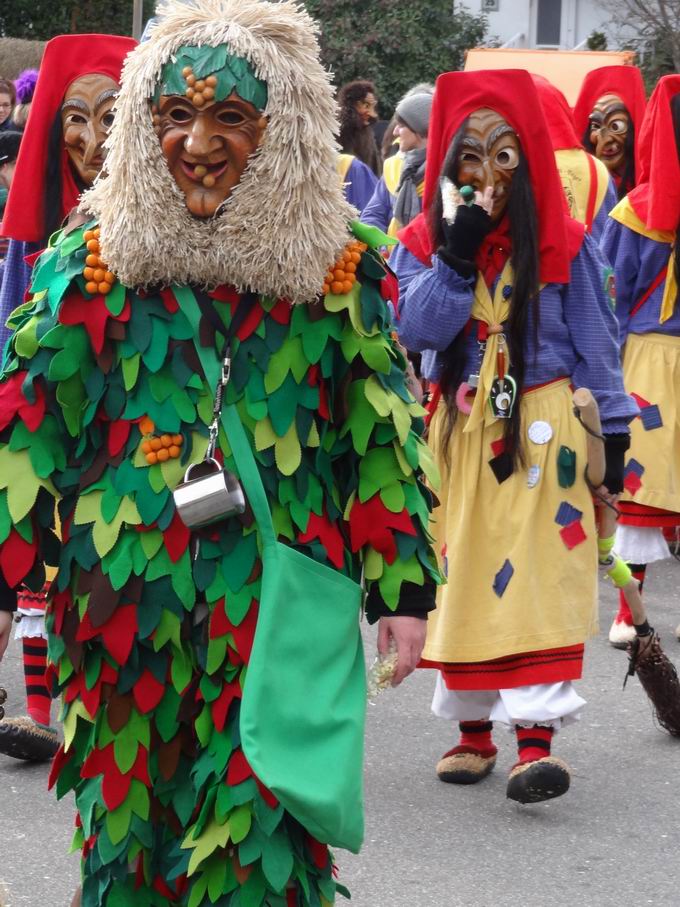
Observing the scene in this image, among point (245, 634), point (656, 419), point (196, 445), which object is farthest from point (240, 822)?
point (656, 419)

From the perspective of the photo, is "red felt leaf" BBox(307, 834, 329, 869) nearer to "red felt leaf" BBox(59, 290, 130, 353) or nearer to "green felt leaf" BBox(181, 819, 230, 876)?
"green felt leaf" BBox(181, 819, 230, 876)

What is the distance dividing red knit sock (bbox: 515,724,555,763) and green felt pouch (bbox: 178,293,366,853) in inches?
69.5

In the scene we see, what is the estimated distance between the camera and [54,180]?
4734mm

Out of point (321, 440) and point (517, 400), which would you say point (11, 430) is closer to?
point (321, 440)

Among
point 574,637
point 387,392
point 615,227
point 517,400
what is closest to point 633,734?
point 574,637

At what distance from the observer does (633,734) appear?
5.39m

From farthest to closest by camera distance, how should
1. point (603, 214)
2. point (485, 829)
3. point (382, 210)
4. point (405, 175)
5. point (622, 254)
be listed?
point (382, 210) → point (405, 175) → point (603, 214) → point (622, 254) → point (485, 829)

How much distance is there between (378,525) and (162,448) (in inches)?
16.7

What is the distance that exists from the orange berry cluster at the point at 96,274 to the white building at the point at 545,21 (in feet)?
114

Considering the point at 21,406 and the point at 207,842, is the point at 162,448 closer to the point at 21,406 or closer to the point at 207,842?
the point at 21,406

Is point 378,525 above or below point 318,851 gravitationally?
above

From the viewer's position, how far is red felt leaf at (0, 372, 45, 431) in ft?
9.62

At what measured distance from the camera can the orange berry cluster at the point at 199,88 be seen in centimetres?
288

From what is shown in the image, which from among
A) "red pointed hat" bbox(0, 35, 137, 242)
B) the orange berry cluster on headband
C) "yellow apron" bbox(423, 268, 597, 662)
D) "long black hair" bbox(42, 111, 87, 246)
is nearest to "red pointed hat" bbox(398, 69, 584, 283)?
"yellow apron" bbox(423, 268, 597, 662)
